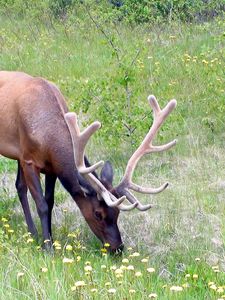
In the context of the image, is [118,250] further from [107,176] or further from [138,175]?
[138,175]

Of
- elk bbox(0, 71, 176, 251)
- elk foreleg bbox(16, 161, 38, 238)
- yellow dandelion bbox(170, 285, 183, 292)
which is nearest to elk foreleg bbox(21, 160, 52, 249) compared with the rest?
elk bbox(0, 71, 176, 251)

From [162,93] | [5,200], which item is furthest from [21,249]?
[162,93]

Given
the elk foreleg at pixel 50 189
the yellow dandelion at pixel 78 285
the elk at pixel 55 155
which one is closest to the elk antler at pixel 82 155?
the elk at pixel 55 155

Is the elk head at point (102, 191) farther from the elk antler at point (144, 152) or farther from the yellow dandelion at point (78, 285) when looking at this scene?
the yellow dandelion at point (78, 285)

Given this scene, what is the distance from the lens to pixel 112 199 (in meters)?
6.39

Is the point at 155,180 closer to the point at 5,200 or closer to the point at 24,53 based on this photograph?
the point at 5,200

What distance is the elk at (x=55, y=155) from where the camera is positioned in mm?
6461

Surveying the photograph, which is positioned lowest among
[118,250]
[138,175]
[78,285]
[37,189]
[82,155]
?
[138,175]

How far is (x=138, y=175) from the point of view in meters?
8.52

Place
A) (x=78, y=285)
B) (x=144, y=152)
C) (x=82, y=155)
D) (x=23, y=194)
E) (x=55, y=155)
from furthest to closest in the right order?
(x=23, y=194)
(x=55, y=155)
(x=144, y=152)
(x=82, y=155)
(x=78, y=285)

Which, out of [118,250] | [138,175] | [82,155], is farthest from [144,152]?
[138,175]

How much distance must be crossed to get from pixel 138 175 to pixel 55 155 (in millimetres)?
1797

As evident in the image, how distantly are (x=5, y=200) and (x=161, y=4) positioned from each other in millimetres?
7339

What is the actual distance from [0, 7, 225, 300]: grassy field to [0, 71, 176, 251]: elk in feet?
0.87
